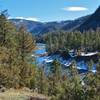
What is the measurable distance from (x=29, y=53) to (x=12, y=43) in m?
6.58

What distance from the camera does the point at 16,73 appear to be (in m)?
62.8

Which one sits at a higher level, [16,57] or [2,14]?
[2,14]

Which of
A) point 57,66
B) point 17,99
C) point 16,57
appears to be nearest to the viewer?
point 17,99

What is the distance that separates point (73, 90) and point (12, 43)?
40.1 m

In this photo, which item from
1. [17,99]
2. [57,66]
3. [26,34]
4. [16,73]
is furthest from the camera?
[57,66]

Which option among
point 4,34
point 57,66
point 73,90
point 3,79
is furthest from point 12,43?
point 57,66

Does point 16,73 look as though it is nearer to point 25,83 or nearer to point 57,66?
point 25,83

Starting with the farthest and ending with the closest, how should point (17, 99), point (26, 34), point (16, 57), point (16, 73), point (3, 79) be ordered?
point (26, 34)
point (16, 57)
point (16, 73)
point (3, 79)
point (17, 99)

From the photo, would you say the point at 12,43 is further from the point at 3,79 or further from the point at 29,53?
the point at 3,79

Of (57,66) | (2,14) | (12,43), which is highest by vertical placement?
(2,14)

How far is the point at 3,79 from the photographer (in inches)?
2231

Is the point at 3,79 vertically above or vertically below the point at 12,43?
below

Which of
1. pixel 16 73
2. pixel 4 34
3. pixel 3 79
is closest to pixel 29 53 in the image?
pixel 4 34

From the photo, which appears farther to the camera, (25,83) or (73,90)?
(25,83)
